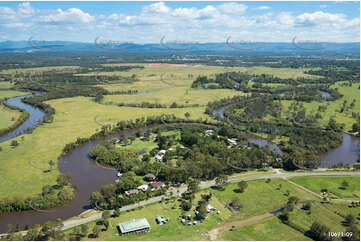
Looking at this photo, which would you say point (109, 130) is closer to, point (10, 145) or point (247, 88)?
point (10, 145)

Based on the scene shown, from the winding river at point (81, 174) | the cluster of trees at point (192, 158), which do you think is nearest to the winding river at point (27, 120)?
the winding river at point (81, 174)

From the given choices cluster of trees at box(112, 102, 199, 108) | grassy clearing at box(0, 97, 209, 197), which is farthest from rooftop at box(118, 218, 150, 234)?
cluster of trees at box(112, 102, 199, 108)

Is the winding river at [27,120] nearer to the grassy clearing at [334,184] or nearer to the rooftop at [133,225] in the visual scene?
the rooftop at [133,225]

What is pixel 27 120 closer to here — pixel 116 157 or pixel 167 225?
pixel 116 157

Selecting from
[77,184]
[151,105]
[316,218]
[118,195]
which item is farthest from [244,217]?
[151,105]

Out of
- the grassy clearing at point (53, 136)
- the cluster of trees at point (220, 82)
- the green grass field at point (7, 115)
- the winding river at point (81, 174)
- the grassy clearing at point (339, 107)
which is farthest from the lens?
the cluster of trees at point (220, 82)
